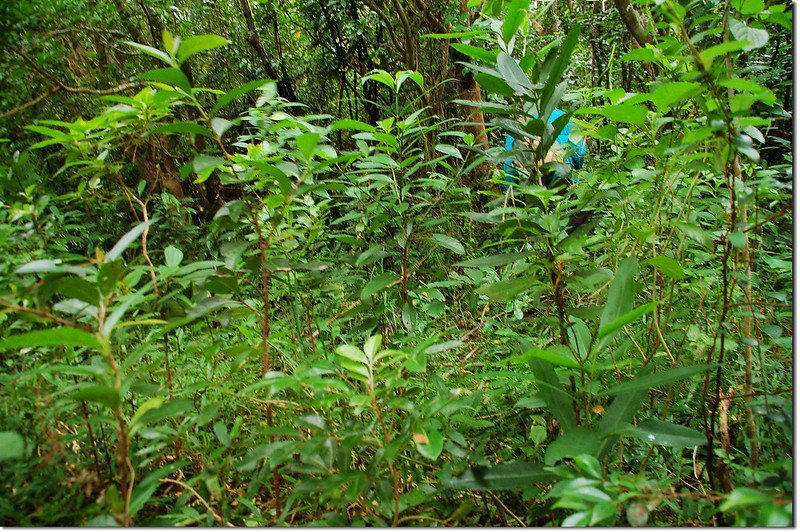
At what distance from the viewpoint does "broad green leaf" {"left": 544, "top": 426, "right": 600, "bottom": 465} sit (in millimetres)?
813

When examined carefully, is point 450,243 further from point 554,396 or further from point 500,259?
point 554,396

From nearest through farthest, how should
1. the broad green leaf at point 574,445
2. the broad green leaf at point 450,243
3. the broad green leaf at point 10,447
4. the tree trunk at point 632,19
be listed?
1. the broad green leaf at point 10,447
2. the broad green leaf at point 574,445
3. the broad green leaf at point 450,243
4. the tree trunk at point 632,19

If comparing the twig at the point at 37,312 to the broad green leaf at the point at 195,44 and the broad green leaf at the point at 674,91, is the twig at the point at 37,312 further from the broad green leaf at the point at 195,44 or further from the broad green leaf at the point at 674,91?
the broad green leaf at the point at 674,91

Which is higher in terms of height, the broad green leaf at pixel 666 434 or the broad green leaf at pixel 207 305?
the broad green leaf at pixel 207 305

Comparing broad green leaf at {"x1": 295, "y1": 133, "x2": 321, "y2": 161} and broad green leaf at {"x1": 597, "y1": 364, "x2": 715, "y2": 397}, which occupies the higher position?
broad green leaf at {"x1": 295, "y1": 133, "x2": 321, "y2": 161}

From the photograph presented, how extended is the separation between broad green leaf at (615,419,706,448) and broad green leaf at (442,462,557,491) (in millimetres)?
158

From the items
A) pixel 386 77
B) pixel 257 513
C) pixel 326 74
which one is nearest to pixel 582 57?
pixel 326 74

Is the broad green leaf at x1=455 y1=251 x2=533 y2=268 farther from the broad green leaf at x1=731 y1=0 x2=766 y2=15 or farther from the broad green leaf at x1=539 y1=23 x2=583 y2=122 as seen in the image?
the broad green leaf at x1=731 y1=0 x2=766 y2=15

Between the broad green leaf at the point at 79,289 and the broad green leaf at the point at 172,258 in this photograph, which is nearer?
the broad green leaf at the point at 79,289

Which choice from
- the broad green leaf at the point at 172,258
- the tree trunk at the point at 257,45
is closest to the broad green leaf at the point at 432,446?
the broad green leaf at the point at 172,258

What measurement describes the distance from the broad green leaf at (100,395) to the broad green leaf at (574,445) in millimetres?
649

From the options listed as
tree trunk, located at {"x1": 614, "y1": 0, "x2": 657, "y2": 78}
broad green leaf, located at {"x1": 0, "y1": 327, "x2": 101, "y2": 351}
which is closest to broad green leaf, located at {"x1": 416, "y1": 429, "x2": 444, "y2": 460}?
broad green leaf, located at {"x1": 0, "y1": 327, "x2": 101, "y2": 351}

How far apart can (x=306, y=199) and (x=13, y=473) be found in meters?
0.88

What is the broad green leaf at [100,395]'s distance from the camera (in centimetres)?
67
